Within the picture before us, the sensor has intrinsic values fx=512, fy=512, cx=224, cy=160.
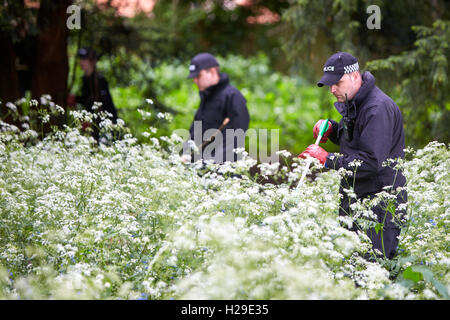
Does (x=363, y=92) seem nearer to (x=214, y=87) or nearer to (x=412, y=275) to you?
(x=412, y=275)

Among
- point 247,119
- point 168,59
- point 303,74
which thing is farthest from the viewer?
point 168,59

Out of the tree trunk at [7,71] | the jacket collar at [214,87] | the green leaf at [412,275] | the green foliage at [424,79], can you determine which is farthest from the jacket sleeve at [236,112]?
the tree trunk at [7,71]

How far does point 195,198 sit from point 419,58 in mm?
5121

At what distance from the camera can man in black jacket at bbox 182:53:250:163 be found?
607 cm

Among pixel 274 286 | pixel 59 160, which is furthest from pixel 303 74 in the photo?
pixel 274 286

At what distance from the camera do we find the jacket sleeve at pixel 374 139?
146 inches

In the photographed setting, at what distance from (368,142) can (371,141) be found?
0.02m

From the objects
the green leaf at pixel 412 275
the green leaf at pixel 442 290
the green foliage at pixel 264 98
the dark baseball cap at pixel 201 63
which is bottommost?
the green leaf at pixel 412 275

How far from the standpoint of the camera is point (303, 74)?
9203mm

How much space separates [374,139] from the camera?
3.72m

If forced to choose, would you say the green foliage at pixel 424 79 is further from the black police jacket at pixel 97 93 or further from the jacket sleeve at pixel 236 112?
the black police jacket at pixel 97 93
